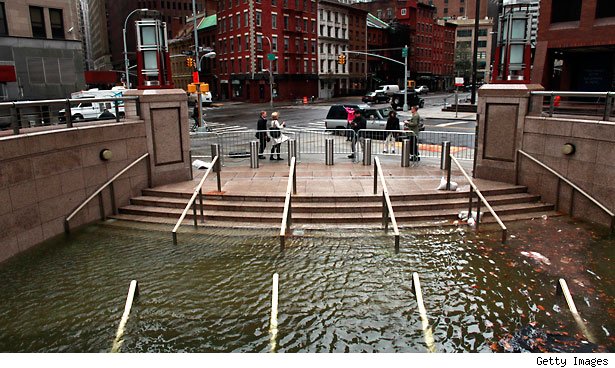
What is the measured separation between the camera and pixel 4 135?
31.8ft

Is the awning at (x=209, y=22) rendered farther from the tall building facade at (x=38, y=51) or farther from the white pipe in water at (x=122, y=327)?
the white pipe in water at (x=122, y=327)

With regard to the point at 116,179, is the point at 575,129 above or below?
above

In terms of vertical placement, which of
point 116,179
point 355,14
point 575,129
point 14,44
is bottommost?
point 116,179

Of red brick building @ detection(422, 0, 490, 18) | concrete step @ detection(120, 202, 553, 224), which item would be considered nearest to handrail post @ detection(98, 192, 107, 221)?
concrete step @ detection(120, 202, 553, 224)

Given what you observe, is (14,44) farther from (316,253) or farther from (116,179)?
(316,253)

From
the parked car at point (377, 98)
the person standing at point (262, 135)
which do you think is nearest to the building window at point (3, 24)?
the person standing at point (262, 135)

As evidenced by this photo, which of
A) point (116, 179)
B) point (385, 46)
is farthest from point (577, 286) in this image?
point (385, 46)

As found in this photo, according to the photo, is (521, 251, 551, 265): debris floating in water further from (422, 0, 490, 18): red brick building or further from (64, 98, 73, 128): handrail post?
(422, 0, 490, 18): red brick building

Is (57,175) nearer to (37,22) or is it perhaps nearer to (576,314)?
(576,314)

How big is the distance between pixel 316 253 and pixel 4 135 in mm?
6576

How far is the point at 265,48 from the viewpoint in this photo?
68062 mm

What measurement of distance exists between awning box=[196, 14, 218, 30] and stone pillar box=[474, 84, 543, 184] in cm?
6842

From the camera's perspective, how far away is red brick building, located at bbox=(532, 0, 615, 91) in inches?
1158

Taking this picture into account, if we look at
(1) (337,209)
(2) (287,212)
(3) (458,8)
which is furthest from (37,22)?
(3) (458,8)
